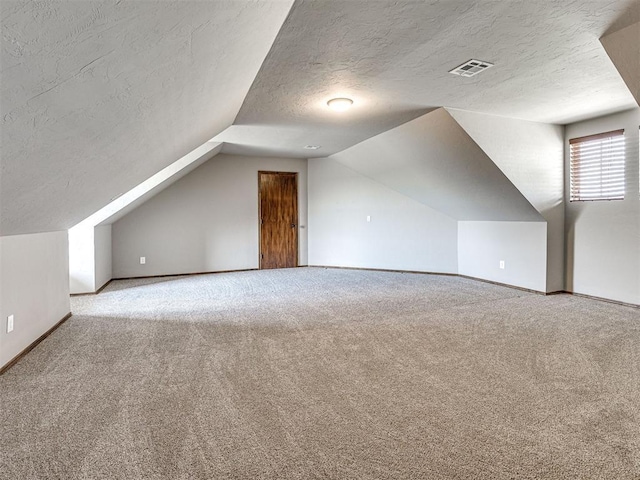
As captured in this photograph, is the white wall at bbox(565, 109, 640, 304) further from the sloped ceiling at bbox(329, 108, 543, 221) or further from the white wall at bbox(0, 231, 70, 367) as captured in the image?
the white wall at bbox(0, 231, 70, 367)

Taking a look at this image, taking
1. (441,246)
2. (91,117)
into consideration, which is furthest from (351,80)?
(441,246)

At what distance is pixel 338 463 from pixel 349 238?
5.91 meters

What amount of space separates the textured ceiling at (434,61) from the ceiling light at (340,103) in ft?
0.34

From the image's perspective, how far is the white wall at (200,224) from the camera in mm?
6266

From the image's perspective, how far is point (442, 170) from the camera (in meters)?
5.17

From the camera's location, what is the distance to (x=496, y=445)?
5.45ft

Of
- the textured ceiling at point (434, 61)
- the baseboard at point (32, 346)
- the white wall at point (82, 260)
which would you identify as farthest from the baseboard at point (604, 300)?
the white wall at point (82, 260)

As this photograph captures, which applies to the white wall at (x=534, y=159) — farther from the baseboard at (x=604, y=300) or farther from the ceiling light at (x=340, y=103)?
the ceiling light at (x=340, y=103)

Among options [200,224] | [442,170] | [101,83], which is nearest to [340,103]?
[442,170]

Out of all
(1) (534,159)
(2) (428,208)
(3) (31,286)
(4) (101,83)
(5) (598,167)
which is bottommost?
(3) (31,286)

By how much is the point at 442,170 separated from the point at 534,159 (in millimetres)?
1102

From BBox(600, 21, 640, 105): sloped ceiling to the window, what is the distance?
2.02 m

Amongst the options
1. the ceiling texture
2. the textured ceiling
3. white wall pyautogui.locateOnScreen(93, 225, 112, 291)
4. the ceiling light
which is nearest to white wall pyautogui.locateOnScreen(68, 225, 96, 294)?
white wall pyautogui.locateOnScreen(93, 225, 112, 291)

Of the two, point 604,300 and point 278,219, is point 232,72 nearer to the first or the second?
point 604,300
